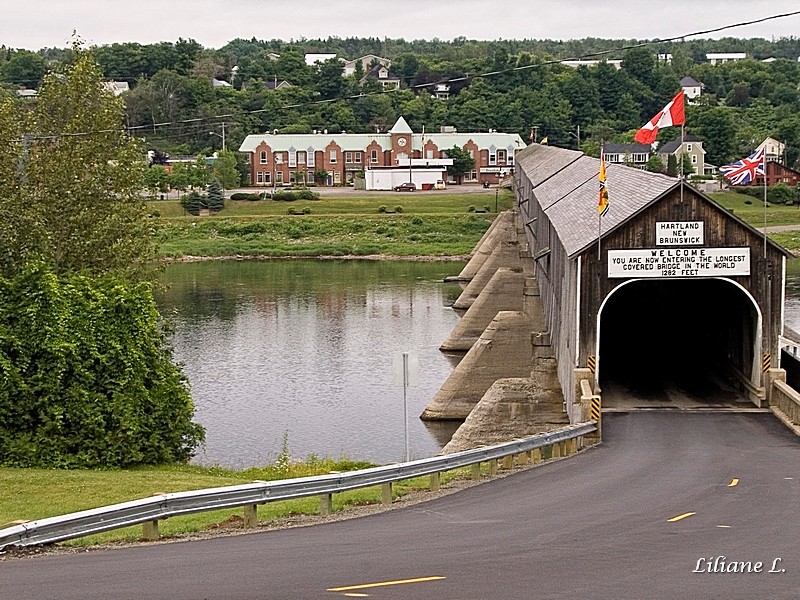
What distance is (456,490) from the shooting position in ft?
62.1

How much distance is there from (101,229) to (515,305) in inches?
1146

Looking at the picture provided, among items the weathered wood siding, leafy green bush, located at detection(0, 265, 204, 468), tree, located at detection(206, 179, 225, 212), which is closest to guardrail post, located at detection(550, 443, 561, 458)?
the weathered wood siding

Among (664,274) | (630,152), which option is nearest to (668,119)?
(664,274)

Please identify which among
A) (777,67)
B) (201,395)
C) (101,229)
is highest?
(777,67)

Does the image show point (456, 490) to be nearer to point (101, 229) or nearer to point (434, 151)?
point (101, 229)

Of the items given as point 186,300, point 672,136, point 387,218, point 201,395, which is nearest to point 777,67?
point 672,136

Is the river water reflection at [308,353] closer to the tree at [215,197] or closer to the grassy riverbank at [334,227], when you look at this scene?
the grassy riverbank at [334,227]

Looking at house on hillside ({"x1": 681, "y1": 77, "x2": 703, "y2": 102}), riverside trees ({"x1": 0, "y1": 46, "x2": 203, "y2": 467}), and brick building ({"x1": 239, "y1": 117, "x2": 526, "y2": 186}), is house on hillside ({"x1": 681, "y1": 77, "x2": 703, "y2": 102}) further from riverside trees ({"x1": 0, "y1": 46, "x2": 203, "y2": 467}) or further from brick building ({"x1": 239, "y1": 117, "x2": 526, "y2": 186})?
riverside trees ({"x1": 0, "y1": 46, "x2": 203, "y2": 467})

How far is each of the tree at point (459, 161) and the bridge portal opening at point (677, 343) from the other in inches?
3788

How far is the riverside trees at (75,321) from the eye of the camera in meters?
24.0


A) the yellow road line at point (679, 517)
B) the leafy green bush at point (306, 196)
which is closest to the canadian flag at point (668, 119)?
the yellow road line at point (679, 517)

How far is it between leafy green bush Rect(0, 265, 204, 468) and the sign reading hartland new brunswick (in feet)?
34.3

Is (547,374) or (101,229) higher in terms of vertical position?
(101,229)

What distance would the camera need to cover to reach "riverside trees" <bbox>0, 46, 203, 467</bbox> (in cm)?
2400
